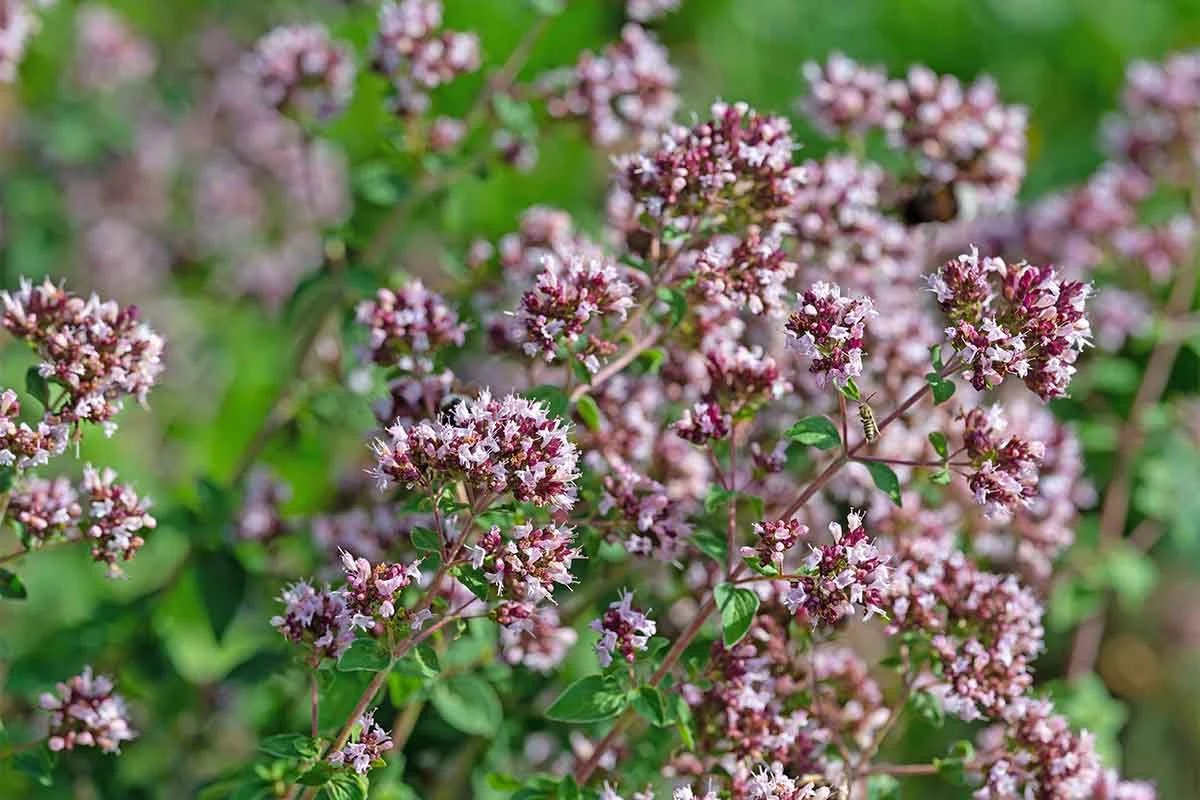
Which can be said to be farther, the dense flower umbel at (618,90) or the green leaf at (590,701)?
the dense flower umbel at (618,90)

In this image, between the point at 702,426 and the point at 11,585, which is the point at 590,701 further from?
the point at 11,585

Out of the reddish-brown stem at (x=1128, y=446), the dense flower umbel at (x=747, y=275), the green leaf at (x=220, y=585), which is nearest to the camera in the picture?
the dense flower umbel at (x=747, y=275)

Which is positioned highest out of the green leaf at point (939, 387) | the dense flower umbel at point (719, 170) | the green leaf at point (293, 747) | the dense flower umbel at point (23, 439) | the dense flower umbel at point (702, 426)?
the dense flower umbel at point (719, 170)

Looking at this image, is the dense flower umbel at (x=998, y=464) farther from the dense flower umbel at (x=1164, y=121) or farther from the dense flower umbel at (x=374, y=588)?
the dense flower umbel at (x=1164, y=121)

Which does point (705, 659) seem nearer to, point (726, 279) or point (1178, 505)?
point (726, 279)

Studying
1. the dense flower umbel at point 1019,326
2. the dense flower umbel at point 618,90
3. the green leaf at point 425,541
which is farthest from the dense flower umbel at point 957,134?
the green leaf at point 425,541

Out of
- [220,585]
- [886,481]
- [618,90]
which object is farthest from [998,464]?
[220,585]

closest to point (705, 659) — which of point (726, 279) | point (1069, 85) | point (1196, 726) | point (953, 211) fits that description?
point (726, 279)
